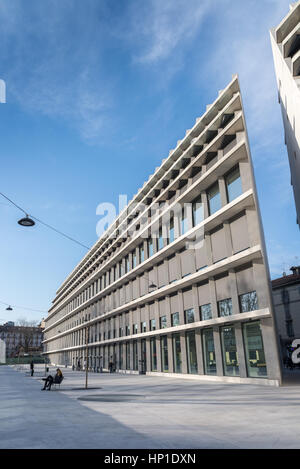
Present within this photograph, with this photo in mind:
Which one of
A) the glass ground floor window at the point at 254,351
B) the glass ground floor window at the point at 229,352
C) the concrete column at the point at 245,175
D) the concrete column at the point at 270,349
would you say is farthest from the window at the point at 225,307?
the concrete column at the point at 245,175

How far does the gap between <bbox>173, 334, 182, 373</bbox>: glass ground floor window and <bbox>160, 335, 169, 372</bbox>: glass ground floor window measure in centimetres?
173

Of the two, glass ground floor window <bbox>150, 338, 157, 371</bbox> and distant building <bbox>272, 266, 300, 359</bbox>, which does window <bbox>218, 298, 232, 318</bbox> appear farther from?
distant building <bbox>272, 266, 300, 359</bbox>

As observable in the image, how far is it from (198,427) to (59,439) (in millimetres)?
3191

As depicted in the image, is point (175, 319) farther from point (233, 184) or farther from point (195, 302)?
point (233, 184)

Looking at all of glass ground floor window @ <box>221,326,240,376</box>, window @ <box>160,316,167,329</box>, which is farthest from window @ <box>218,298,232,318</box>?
window @ <box>160,316,167,329</box>

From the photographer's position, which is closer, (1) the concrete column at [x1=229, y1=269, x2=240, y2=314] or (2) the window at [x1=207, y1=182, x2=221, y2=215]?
(1) the concrete column at [x1=229, y1=269, x2=240, y2=314]

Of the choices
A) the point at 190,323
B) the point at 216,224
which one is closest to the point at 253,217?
the point at 216,224

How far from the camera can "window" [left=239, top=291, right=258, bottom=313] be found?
2078 cm

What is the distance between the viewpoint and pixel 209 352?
24953mm

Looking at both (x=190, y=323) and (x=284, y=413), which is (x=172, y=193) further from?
(x=284, y=413)

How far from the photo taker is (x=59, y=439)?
6957mm

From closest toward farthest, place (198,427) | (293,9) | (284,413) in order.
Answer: (198,427), (284,413), (293,9)

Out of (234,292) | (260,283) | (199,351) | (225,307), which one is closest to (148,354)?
(199,351)

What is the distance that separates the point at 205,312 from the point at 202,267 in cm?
349
